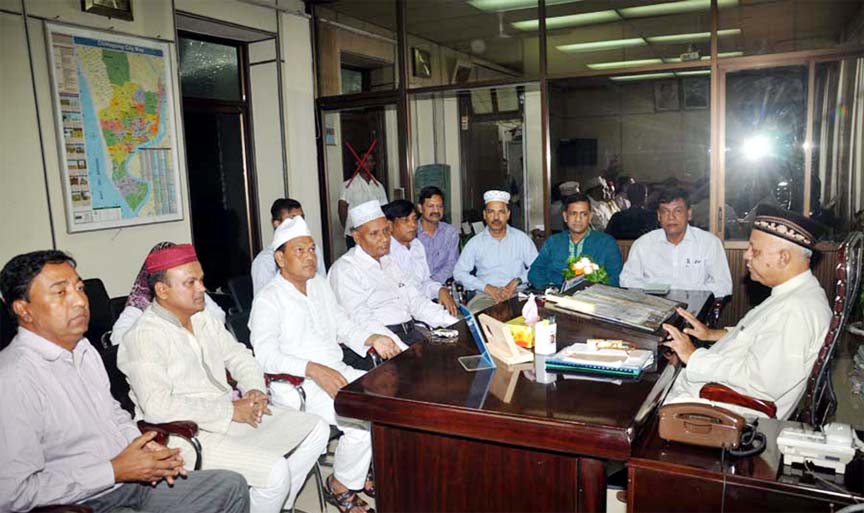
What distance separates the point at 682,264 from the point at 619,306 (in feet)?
4.89

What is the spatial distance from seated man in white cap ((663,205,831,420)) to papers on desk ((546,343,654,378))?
0.19 m

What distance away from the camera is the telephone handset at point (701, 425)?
6.04 ft

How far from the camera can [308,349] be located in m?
3.19

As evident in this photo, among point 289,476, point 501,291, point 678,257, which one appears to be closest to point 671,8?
point 678,257

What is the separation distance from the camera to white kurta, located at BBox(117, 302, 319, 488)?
2.40 metres

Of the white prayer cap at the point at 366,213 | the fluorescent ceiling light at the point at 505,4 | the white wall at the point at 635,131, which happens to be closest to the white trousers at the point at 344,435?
Result: the white prayer cap at the point at 366,213

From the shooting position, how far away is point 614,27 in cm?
582

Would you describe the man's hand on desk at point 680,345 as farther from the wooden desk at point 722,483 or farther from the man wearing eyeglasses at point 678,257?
the man wearing eyeglasses at point 678,257

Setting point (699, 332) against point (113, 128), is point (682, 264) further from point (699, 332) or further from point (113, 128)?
point (113, 128)

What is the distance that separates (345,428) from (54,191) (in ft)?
9.43

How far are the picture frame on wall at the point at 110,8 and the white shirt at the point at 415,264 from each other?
260 cm

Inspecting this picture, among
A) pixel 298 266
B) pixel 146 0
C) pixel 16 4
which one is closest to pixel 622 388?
pixel 298 266

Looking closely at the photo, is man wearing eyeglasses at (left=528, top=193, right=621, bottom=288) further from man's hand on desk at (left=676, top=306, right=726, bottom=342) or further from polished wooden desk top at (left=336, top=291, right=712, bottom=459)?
polished wooden desk top at (left=336, top=291, right=712, bottom=459)

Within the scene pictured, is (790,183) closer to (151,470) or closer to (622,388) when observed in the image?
(622,388)
